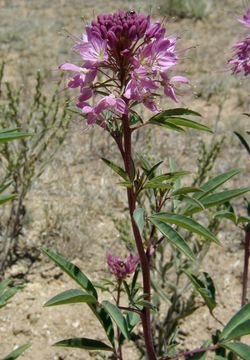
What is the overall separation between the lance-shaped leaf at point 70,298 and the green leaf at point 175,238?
0.26 metres

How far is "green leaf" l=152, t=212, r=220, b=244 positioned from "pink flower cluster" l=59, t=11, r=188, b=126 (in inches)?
11.0

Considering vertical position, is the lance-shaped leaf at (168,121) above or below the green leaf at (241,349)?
above

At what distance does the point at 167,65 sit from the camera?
1451 mm

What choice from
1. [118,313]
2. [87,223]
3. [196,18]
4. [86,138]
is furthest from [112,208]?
[196,18]

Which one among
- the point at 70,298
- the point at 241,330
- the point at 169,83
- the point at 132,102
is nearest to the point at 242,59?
the point at 169,83

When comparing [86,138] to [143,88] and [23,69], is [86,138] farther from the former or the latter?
[143,88]

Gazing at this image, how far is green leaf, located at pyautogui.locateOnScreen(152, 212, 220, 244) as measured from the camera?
130 cm

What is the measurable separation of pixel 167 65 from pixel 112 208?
2446 mm

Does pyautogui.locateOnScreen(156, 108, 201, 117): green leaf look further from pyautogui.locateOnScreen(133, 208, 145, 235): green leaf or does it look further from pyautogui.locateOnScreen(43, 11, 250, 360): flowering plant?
pyautogui.locateOnScreen(133, 208, 145, 235): green leaf

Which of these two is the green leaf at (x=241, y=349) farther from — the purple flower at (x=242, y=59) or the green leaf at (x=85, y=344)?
the purple flower at (x=242, y=59)

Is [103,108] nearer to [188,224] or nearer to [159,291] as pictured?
[188,224]

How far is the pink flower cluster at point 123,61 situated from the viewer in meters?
1.36

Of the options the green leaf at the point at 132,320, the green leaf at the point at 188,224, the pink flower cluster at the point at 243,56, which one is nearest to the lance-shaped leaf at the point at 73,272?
the green leaf at the point at 132,320

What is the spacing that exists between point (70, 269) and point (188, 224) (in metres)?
0.36
